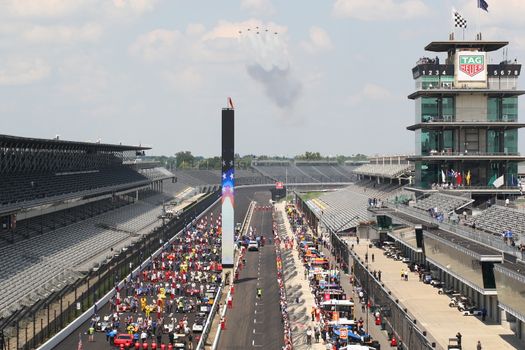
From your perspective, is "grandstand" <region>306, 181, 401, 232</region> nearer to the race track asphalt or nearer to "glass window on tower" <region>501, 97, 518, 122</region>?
the race track asphalt

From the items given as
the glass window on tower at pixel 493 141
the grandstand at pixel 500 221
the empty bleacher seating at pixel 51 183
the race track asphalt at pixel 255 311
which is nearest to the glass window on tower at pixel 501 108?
the glass window on tower at pixel 493 141

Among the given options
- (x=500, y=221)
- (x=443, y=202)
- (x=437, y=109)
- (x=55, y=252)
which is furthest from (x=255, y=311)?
(x=437, y=109)

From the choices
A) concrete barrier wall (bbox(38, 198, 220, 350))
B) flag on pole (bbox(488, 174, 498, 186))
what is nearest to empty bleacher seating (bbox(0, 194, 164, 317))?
concrete barrier wall (bbox(38, 198, 220, 350))

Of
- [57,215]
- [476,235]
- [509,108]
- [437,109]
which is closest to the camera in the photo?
[476,235]

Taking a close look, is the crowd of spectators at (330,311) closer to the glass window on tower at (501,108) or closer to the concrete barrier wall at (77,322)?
the concrete barrier wall at (77,322)

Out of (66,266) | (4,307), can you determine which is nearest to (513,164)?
(66,266)

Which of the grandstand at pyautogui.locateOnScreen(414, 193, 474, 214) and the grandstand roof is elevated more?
the grandstand roof

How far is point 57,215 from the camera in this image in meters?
75.8

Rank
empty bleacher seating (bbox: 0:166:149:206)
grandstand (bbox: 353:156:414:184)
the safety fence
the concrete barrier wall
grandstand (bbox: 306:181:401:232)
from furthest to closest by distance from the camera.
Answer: grandstand (bbox: 353:156:414:184), grandstand (bbox: 306:181:401:232), empty bleacher seating (bbox: 0:166:149:206), the concrete barrier wall, the safety fence

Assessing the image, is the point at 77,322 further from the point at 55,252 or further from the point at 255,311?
the point at 55,252

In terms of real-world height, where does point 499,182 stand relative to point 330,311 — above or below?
above

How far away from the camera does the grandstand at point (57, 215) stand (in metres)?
53.4

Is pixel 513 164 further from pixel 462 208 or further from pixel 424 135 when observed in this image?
pixel 462 208

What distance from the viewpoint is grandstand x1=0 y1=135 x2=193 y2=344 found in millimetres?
53425
